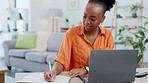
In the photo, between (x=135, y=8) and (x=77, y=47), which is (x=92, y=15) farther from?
(x=135, y=8)

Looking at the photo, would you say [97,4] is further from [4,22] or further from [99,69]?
[4,22]

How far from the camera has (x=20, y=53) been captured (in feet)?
13.2

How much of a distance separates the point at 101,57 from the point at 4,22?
16.8ft

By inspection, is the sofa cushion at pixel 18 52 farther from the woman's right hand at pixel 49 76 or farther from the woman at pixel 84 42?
the woman's right hand at pixel 49 76

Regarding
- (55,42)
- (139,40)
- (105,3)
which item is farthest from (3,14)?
(105,3)

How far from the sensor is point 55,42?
4039 mm

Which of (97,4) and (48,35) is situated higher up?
(97,4)

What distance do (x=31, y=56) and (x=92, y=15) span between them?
2.76m

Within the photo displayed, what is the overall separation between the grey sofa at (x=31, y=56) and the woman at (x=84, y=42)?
212 cm

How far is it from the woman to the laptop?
10.6 inches

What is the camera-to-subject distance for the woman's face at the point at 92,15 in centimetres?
124

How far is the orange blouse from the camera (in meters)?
1.37

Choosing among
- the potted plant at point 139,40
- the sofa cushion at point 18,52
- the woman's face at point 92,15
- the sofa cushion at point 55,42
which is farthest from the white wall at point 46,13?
the woman's face at point 92,15

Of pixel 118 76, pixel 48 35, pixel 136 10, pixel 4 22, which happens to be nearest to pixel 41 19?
pixel 4 22
